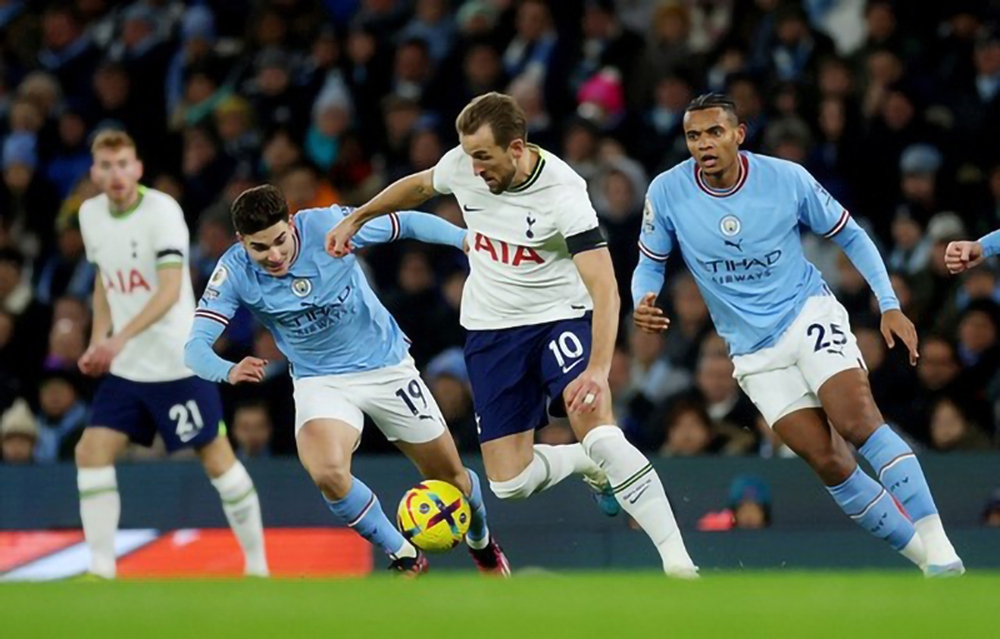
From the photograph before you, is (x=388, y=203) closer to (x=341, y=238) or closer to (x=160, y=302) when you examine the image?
(x=341, y=238)

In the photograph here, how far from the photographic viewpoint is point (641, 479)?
337 inches

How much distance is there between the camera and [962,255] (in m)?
8.41

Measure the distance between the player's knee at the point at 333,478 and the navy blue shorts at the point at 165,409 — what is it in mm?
1507

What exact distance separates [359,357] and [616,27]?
6.05m

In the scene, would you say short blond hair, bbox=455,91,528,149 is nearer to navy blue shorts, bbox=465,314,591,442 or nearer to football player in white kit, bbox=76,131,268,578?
navy blue shorts, bbox=465,314,591,442

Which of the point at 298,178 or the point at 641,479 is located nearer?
the point at 641,479

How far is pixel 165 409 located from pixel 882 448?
3.89 meters

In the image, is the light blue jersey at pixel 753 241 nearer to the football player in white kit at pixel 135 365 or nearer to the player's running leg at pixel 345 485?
the player's running leg at pixel 345 485

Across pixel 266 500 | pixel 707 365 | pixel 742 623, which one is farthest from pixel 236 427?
pixel 742 623

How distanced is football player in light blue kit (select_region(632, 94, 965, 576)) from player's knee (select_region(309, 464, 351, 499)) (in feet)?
5.13

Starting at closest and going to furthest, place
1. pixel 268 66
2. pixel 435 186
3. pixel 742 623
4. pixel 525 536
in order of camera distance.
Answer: pixel 742 623 → pixel 435 186 → pixel 525 536 → pixel 268 66

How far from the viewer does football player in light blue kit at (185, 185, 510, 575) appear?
932 centimetres

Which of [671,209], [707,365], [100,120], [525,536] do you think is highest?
[100,120]

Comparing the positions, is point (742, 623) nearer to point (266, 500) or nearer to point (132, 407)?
point (132, 407)
